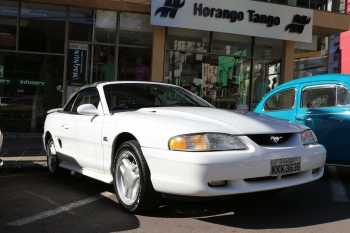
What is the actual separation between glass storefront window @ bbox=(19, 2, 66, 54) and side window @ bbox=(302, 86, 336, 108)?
7.76 metres

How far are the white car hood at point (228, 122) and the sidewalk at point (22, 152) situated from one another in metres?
3.25

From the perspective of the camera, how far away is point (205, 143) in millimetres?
3557

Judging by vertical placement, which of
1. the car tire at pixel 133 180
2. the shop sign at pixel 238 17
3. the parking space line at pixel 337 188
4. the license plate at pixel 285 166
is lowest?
the parking space line at pixel 337 188

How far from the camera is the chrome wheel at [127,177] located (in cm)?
402

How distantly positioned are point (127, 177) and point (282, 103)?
12.6 feet

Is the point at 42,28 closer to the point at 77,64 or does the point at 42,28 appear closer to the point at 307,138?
the point at 77,64

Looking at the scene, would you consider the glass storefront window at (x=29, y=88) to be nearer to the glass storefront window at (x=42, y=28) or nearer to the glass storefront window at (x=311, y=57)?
the glass storefront window at (x=42, y=28)

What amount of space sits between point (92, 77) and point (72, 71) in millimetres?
626

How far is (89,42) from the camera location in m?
11.8

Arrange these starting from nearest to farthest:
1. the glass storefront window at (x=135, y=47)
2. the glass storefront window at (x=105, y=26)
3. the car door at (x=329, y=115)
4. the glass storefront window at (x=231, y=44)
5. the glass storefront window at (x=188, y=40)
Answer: the car door at (x=329, y=115) < the glass storefront window at (x=105, y=26) < the glass storefront window at (x=135, y=47) < the glass storefront window at (x=188, y=40) < the glass storefront window at (x=231, y=44)

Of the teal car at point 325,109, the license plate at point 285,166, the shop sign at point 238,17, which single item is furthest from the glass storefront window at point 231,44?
the license plate at point 285,166

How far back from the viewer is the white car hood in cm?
374

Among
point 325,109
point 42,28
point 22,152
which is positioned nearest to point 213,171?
point 325,109

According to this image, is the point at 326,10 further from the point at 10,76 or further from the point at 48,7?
the point at 10,76
